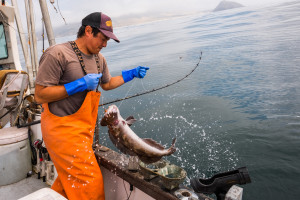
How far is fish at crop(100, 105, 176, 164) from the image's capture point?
2352mm

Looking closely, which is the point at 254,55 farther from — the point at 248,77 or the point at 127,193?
the point at 127,193

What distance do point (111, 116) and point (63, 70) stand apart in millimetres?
955

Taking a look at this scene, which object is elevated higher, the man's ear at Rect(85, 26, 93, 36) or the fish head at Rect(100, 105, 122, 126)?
the man's ear at Rect(85, 26, 93, 36)

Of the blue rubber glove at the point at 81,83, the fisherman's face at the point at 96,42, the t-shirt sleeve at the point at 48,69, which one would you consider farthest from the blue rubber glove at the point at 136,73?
the t-shirt sleeve at the point at 48,69

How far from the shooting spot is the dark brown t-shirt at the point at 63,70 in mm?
2469

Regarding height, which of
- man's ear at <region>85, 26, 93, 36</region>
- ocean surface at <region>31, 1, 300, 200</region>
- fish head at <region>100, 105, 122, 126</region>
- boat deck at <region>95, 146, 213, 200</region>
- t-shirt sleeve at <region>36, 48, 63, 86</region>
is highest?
man's ear at <region>85, 26, 93, 36</region>

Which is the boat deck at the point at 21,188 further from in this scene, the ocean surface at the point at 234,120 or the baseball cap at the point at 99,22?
the ocean surface at the point at 234,120

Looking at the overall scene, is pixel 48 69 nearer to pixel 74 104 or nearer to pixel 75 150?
pixel 74 104

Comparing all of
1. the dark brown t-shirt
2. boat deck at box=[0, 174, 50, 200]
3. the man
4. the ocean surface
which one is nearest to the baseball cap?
the man

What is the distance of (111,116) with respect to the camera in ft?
7.89

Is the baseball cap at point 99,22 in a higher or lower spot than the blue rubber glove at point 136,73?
higher

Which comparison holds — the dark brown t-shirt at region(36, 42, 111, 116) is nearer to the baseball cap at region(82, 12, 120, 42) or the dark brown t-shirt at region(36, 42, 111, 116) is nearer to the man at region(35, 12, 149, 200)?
the man at region(35, 12, 149, 200)

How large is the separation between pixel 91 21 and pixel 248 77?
15.9 m

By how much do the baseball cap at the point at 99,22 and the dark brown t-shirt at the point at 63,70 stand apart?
1.46 feet
